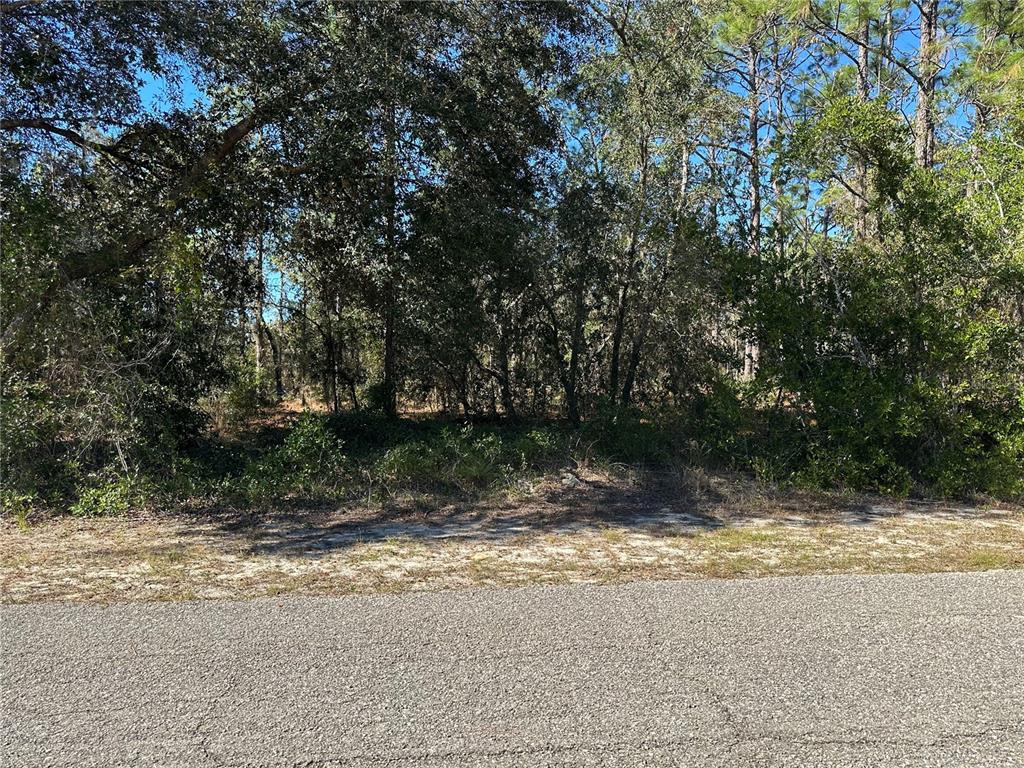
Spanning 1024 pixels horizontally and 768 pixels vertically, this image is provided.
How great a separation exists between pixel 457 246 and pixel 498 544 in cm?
572

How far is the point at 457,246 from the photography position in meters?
10.5

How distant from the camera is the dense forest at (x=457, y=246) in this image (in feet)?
24.5

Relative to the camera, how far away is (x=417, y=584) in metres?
4.82

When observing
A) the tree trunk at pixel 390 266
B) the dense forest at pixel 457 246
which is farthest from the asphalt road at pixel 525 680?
the tree trunk at pixel 390 266

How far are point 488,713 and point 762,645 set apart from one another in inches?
62.7

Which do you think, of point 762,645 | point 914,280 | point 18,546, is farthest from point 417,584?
point 914,280

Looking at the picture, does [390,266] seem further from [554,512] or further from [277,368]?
[277,368]

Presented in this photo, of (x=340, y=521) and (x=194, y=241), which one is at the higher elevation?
(x=194, y=241)

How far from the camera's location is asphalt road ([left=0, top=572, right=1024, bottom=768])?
8.82 feet

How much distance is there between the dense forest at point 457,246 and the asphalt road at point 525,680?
4118 millimetres

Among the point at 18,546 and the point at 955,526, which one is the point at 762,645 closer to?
the point at 955,526

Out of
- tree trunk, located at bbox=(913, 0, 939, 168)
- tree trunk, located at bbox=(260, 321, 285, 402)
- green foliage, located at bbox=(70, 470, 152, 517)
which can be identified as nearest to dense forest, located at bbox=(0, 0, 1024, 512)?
green foliage, located at bbox=(70, 470, 152, 517)

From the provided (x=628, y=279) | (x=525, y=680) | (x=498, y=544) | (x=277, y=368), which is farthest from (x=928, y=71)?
(x=525, y=680)

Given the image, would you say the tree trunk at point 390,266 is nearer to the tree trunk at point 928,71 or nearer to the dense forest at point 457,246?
the dense forest at point 457,246
